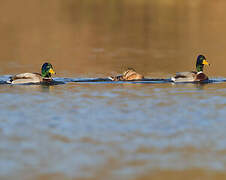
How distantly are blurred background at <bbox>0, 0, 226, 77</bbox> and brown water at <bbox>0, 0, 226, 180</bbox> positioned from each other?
76 mm

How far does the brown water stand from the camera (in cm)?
987

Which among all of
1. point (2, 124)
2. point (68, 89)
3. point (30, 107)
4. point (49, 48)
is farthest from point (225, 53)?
point (2, 124)

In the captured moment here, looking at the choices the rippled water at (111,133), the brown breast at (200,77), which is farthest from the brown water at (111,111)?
the brown breast at (200,77)

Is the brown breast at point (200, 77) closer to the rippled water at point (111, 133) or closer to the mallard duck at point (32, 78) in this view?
the rippled water at point (111, 133)

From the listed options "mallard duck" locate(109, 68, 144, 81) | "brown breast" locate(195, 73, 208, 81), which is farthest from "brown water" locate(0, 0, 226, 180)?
"mallard duck" locate(109, 68, 144, 81)

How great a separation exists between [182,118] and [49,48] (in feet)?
55.2

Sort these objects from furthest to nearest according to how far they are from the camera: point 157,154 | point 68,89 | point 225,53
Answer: point 225,53, point 68,89, point 157,154

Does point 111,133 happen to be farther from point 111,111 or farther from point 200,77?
point 200,77

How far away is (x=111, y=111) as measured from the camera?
14172 millimetres

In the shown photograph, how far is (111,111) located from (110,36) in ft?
67.4

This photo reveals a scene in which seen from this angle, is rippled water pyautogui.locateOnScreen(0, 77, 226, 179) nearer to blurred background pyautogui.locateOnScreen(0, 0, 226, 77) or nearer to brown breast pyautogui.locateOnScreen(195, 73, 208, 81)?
brown breast pyautogui.locateOnScreen(195, 73, 208, 81)

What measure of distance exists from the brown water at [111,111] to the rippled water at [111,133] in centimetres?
2

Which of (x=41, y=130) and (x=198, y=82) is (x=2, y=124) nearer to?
(x=41, y=130)

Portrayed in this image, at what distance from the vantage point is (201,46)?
30.7 metres
